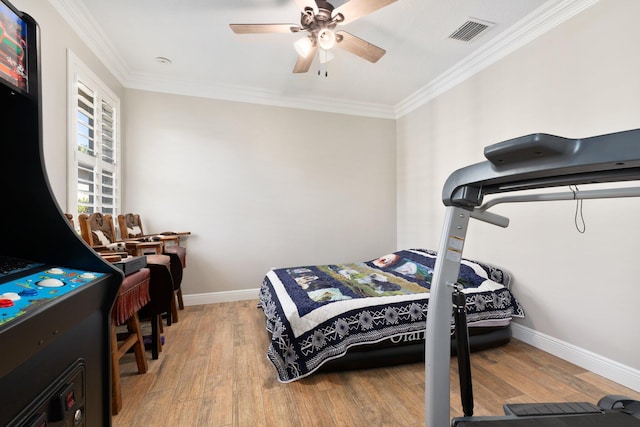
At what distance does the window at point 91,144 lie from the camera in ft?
7.44

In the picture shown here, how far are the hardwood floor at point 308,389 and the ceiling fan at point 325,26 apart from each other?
2457 mm

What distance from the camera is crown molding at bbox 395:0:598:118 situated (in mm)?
2236

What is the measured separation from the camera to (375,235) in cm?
439

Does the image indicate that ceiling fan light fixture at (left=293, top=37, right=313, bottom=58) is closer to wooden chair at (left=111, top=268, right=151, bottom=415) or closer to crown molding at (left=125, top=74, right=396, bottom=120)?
crown molding at (left=125, top=74, right=396, bottom=120)

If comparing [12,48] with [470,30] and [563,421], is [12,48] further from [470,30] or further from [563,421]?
[470,30]

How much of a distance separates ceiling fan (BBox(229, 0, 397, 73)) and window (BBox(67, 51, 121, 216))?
4.65 feet

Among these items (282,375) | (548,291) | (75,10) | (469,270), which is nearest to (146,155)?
(75,10)

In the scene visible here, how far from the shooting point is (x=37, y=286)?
64cm

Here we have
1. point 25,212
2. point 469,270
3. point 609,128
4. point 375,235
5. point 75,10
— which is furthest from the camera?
point 375,235

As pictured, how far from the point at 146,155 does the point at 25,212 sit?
10.1 ft

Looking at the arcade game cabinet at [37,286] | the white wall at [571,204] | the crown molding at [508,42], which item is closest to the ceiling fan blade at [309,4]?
the arcade game cabinet at [37,286]

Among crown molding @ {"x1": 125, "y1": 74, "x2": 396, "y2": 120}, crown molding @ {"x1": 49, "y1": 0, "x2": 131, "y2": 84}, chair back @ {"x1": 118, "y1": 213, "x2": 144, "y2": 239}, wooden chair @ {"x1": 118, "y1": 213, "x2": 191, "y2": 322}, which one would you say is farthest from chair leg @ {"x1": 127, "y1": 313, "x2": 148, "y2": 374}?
crown molding @ {"x1": 125, "y1": 74, "x2": 396, "y2": 120}

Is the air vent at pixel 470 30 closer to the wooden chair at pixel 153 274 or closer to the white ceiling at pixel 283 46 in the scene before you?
the white ceiling at pixel 283 46

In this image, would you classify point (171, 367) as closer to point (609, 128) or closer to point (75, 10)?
point (75, 10)
